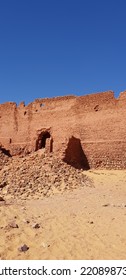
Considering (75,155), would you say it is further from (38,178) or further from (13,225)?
(13,225)

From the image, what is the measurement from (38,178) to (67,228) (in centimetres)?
607

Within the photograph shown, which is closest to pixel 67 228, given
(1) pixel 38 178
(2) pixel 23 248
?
(2) pixel 23 248

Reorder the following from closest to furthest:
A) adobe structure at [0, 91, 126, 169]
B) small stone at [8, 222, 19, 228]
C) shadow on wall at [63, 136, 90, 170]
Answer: small stone at [8, 222, 19, 228] → shadow on wall at [63, 136, 90, 170] → adobe structure at [0, 91, 126, 169]

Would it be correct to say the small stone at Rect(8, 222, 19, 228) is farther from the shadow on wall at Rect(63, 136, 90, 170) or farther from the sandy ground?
the shadow on wall at Rect(63, 136, 90, 170)

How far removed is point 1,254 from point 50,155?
10651mm

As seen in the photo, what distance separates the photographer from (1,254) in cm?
508

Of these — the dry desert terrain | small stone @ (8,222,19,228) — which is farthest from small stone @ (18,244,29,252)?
small stone @ (8,222,19,228)

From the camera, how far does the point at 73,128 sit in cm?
2016

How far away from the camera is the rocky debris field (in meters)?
11.2

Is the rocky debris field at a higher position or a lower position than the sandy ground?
higher

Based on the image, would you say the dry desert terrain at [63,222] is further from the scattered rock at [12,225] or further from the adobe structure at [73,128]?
the adobe structure at [73,128]

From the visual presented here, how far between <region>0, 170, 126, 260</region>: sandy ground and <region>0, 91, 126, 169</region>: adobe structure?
6.49 metres
